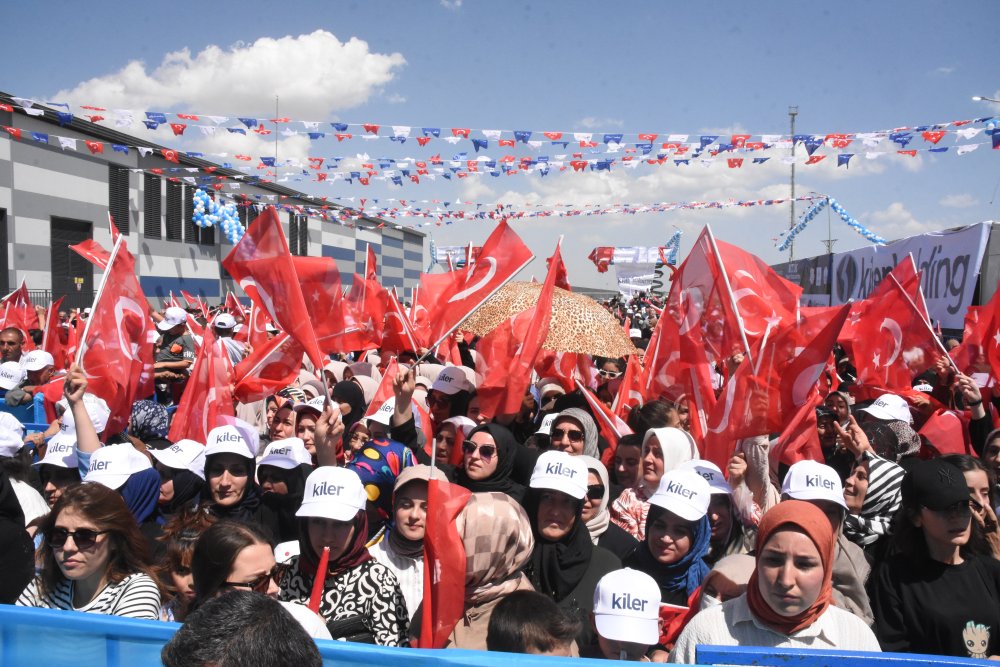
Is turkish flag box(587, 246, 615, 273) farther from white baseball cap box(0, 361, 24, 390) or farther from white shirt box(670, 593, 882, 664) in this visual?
white shirt box(670, 593, 882, 664)

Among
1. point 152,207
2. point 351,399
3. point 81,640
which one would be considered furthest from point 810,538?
point 152,207

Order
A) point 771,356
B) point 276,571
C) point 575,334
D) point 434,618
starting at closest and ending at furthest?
point 434,618
point 276,571
point 771,356
point 575,334

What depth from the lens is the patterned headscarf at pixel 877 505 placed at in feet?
11.9

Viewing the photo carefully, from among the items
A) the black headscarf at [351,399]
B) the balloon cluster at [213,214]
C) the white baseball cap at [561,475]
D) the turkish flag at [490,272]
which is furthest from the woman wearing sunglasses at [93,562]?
the balloon cluster at [213,214]

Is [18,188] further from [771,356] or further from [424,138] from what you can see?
[771,356]

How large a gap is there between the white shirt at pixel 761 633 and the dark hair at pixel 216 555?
60.2 inches

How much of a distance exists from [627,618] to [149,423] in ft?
14.2

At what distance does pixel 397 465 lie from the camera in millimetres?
4406

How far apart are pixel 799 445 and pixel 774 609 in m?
2.32

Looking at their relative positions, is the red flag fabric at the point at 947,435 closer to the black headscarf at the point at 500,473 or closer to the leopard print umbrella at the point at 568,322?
the leopard print umbrella at the point at 568,322

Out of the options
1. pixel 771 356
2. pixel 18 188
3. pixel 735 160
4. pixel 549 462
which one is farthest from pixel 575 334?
pixel 18 188

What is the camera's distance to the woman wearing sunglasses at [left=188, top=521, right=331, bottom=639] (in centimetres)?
260

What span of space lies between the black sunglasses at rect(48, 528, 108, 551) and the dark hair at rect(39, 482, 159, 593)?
0.09ft

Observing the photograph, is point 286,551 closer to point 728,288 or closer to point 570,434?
point 570,434
